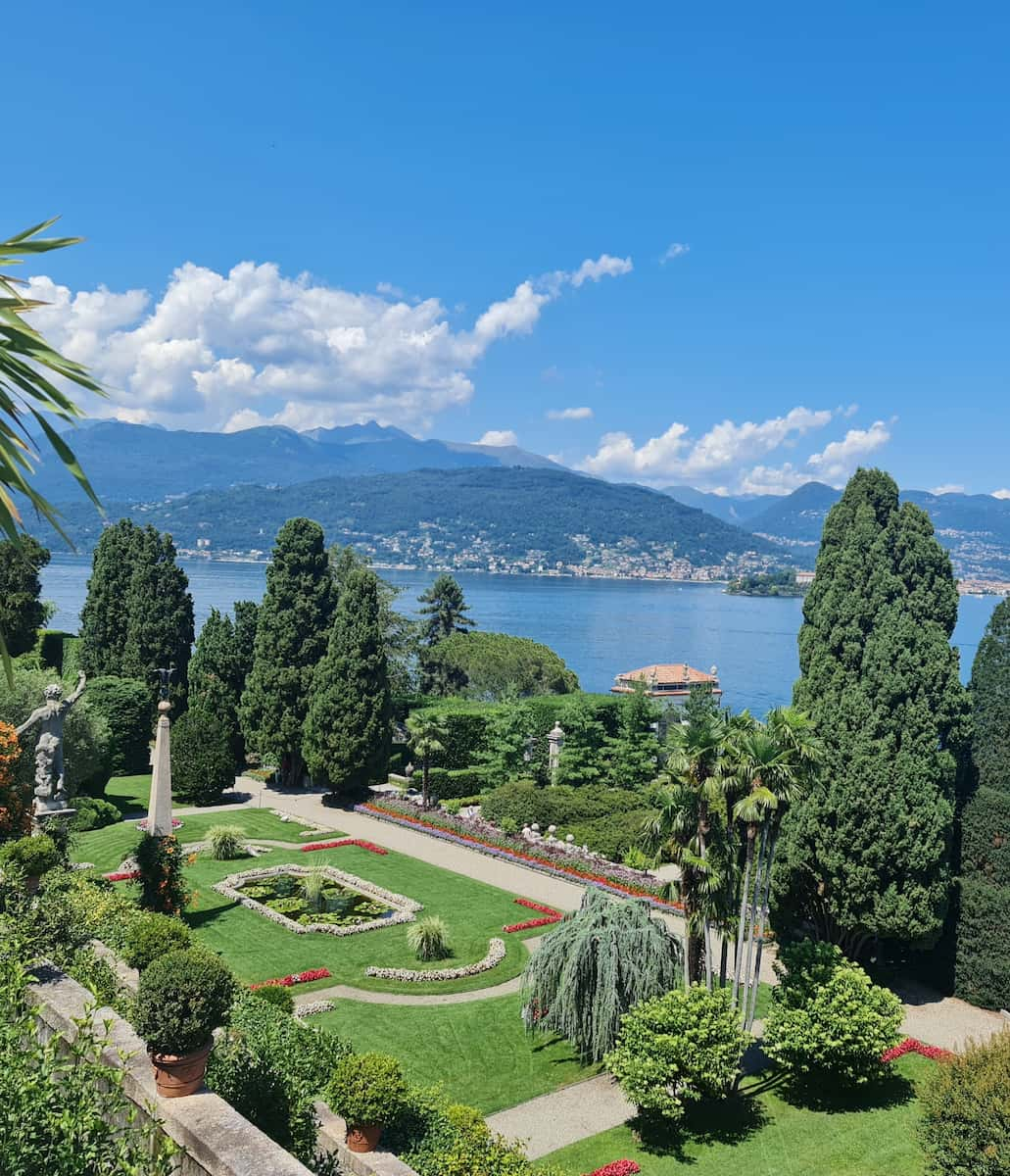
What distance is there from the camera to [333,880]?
2589 centimetres

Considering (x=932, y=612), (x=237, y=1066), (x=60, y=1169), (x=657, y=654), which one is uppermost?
(x=932, y=612)

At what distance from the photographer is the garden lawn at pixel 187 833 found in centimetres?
2686

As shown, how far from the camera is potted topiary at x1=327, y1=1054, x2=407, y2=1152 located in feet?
32.4

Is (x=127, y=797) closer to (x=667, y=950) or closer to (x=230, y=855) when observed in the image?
(x=230, y=855)

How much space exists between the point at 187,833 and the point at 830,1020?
2201cm

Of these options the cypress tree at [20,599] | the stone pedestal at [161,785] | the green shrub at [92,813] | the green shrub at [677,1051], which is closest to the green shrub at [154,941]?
the green shrub at [677,1051]

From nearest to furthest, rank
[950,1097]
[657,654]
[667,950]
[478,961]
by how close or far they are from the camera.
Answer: [950,1097]
[667,950]
[478,961]
[657,654]

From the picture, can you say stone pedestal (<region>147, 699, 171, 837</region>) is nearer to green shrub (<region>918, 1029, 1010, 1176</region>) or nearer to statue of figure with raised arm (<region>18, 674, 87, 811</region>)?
statue of figure with raised arm (<region>18, 674, 87, 811</region>)

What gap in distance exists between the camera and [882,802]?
18.9m

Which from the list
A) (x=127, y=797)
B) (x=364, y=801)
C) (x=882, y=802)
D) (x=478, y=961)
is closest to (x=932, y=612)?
(x=882, y=802)

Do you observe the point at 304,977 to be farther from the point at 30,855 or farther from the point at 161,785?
the point at 30,855

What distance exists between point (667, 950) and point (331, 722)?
21831 millimetres

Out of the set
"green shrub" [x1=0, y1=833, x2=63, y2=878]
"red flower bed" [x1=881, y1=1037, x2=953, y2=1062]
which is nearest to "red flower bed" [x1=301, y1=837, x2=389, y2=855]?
"green shrub" [x1=0, y1=833, x2=63, y2=878]

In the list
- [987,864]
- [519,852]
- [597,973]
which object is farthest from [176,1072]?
[519,852]
